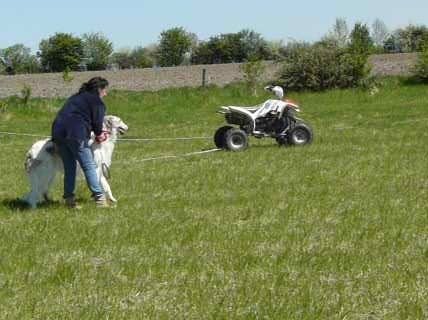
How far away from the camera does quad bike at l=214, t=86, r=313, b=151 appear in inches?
674

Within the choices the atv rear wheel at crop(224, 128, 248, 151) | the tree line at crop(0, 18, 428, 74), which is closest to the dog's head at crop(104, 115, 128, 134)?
the atv rear wheel at crop(224, 128, 248, 151)

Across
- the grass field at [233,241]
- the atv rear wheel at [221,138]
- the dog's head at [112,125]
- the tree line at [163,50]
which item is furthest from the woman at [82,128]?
the tree line at [163,50]

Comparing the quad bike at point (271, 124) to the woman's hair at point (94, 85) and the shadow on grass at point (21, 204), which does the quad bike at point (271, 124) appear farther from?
the woman's hair at point (94, 85)

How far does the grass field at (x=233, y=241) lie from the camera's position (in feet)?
17.9

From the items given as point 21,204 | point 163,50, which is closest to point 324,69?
point 21,204

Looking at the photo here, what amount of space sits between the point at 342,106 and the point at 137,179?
65.4 feet

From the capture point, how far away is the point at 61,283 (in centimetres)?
607

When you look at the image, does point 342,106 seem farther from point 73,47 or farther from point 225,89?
point 73,47

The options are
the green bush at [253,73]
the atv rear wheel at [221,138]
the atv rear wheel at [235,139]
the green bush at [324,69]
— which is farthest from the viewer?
the green bush at [253,73]

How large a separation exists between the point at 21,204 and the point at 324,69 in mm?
28100

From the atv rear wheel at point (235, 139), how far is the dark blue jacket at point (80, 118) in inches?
290

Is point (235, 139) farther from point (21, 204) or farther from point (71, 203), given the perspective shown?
point (71, 203)

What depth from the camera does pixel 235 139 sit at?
1698 centimetres

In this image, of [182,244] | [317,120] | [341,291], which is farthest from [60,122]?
[317,120]
